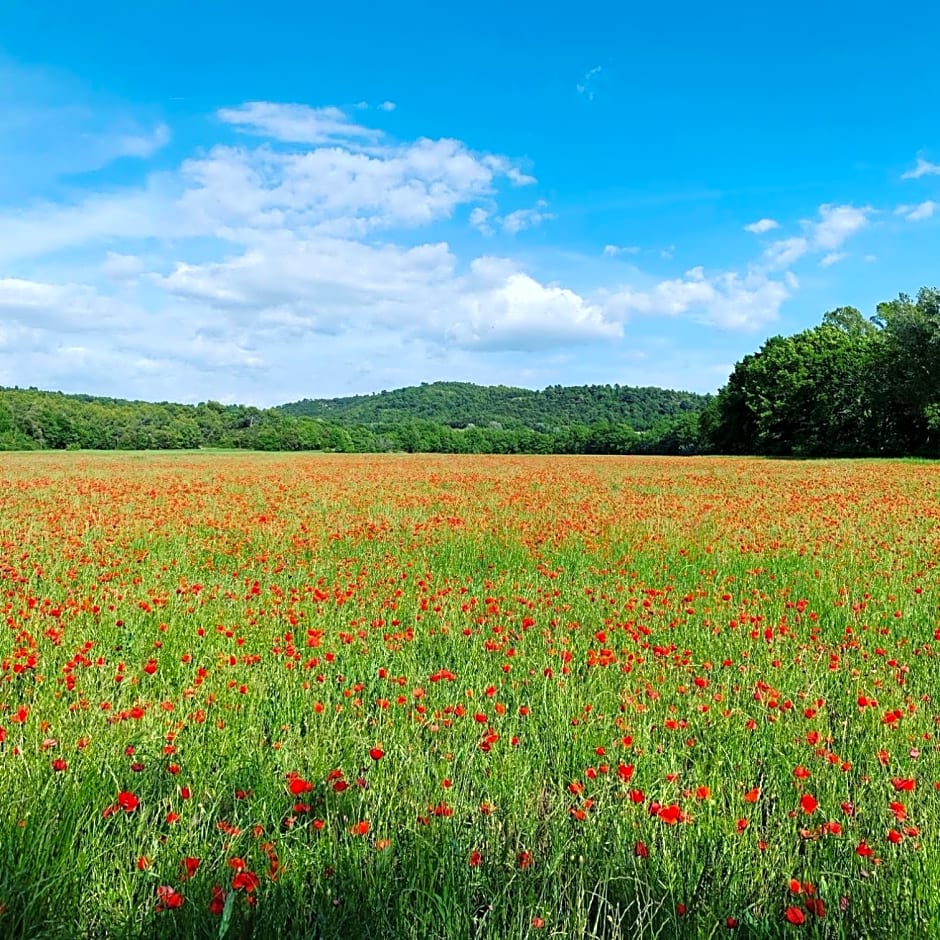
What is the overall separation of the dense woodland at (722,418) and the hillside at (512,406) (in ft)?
4.01

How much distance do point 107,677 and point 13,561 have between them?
4.86 metres

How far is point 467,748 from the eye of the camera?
350 cm

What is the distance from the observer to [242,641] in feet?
17.9

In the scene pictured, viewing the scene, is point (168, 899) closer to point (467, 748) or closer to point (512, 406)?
point (467, 748)

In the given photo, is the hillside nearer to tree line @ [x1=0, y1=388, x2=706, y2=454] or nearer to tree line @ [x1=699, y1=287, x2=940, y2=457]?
tree line @ [x1=0, y1=388, x2=706, y2=454]

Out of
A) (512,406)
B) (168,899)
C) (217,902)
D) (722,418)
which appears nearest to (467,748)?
(217,902)

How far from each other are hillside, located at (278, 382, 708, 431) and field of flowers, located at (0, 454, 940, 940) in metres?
119

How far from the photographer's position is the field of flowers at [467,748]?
2455 mm

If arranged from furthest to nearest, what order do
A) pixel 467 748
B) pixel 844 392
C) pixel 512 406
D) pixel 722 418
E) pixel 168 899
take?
1. pixel 512 406
2. pixel 722 418
3. pixel 844 392
4. pixel 467 748
5. pixel 168 899

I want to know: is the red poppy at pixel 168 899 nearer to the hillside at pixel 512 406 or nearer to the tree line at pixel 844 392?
the tree line at pixel 844 392

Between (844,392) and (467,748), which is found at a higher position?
(844,392)

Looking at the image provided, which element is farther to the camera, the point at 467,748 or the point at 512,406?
the point at 512,406

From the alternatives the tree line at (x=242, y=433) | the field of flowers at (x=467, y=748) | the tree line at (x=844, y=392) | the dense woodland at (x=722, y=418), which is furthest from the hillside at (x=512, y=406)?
the field of flowers at (x=467, y=748)

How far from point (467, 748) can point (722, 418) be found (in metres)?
72.5
